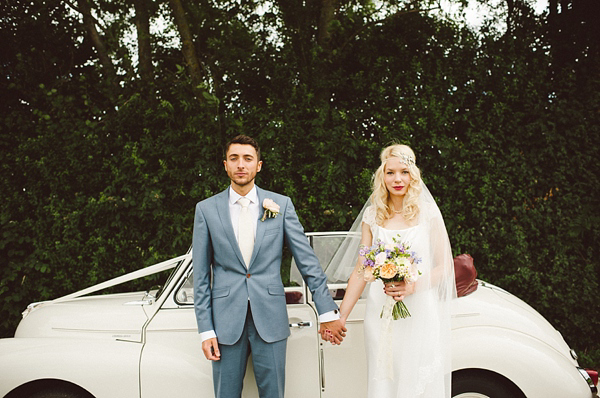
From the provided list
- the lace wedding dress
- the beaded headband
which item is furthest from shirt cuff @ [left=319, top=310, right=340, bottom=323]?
the beaded headband

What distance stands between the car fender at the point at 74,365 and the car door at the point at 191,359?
0.12m

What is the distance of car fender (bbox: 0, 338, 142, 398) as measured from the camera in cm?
301

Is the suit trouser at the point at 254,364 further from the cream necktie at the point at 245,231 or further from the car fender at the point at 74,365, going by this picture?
the car fender at the point at 74,365

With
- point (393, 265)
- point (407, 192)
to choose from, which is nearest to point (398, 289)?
point (393, 265)

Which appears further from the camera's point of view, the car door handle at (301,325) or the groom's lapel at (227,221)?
the car door handle at (301,325)

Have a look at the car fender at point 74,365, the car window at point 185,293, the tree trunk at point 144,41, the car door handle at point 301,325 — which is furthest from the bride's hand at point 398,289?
the tree trunk at point 144,41

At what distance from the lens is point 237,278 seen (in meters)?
2.76

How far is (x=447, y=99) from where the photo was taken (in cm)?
546

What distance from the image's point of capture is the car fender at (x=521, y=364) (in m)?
3.06

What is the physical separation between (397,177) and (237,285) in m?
1.21

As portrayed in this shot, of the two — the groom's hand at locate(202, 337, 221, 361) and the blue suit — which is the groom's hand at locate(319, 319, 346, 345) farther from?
the groom's hand at locate(202, 337, 221, 361)

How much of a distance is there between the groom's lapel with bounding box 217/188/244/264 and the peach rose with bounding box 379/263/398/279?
33.3 inches

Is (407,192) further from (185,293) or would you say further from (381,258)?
(185,293)

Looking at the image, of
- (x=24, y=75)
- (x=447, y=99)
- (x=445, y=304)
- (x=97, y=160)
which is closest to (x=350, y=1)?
(x=447, y=99)
